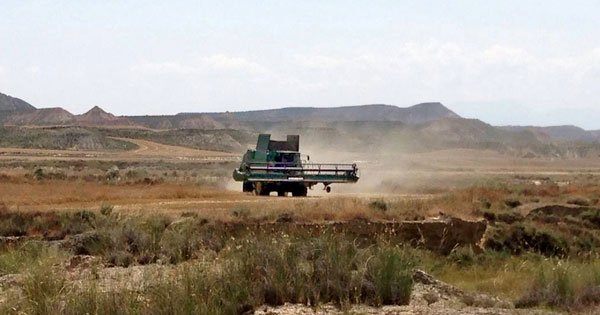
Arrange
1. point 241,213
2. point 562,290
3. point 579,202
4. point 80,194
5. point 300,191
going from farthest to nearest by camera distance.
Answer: point 300,191 < point 80,194 < point 579,202 < point 241,213 < point 562,290

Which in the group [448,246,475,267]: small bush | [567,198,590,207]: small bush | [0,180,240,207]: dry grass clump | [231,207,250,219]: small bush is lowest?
[448,246,475,267]: small bush

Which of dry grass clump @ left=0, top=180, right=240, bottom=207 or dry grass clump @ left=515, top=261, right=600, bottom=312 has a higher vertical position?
→ dry grass clump @ left=515, top=261, right=600, bottom=312

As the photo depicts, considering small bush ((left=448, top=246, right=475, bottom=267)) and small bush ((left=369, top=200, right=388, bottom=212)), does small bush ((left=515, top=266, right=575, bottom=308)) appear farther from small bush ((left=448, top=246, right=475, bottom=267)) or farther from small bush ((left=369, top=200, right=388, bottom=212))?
small bush ((left=369, top=200, right=388, bottom=212))

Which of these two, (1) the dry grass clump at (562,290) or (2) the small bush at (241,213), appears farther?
(2) the small bush at (241,213)

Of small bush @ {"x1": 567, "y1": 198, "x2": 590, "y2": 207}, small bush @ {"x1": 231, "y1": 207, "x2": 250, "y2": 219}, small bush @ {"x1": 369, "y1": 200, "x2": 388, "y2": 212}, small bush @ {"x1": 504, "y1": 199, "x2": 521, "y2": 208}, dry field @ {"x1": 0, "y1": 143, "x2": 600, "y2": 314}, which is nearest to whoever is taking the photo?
dry field @ {"x1": 0, "y1": 143, "x2": 600, "y2": 314}

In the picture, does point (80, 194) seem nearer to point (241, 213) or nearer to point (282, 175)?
point (282, 175)

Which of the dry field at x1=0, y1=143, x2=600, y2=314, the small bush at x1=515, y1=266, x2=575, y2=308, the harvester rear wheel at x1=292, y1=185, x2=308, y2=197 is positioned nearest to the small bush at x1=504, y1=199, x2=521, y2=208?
the dry field at x1=0, y1=143, x2=600, y2=314

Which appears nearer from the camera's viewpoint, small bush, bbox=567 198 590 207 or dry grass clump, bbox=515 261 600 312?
dry grass clump, bbox=515 261 600 312

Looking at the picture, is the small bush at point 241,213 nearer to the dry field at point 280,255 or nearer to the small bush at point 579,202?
the dry field at point 280,255

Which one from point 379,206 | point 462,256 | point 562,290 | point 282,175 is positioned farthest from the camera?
point 282,175

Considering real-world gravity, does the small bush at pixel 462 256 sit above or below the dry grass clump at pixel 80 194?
below

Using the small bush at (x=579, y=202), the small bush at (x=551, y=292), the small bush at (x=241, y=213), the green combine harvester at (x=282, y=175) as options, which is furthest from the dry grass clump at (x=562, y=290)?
the green combine harvester at (x=282, y=175)

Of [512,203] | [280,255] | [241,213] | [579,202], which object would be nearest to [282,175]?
[512,203]

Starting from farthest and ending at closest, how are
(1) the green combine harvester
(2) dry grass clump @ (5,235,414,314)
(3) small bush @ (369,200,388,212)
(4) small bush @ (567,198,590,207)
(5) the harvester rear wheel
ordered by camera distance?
(5) the harvester rear wheel
(1) the green combine harvester
(4) small bush @ (567,198,590,207)
(3) small bush @ (369,200,388,212)
(2) dry grass clump @ (5,235,414,314)
